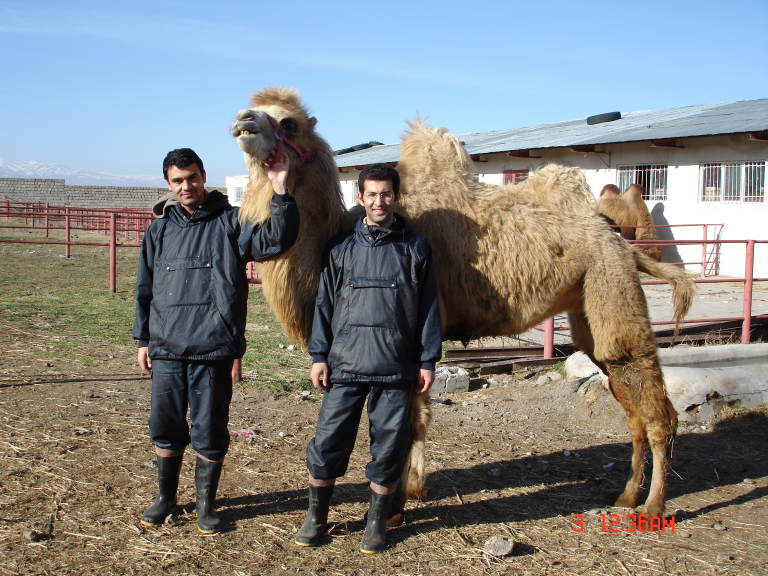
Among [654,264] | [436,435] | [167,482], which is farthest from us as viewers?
[436,435]

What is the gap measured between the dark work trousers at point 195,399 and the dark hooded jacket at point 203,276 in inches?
3.6

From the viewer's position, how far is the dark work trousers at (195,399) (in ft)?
11.2

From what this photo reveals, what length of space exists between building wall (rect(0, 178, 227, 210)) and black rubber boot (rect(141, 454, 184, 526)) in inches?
1452

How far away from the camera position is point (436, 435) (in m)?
5.54

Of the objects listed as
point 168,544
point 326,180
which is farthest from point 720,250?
point 168,544

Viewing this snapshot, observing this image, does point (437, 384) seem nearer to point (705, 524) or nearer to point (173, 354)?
point (705, 524)

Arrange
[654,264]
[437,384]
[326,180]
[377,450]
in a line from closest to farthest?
1. [377,450]
2. [326,180]
3. [654,264]
4. [437,384]

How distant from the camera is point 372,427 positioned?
339 centimetres

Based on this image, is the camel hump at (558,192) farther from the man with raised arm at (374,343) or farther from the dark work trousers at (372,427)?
the dark work trousers at (372,427)

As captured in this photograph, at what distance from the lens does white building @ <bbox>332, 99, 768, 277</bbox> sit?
16328 mm

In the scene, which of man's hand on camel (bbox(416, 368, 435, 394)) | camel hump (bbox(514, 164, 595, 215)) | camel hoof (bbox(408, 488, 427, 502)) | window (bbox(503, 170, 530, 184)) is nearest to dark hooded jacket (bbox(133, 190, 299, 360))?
man's hand on camel (bbox(416, 368, 435, 394))

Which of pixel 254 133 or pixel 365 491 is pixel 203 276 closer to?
pixel 254 133

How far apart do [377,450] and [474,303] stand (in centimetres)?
132
